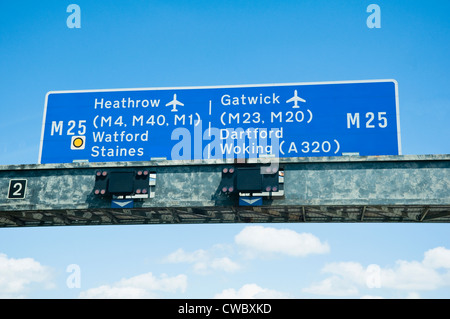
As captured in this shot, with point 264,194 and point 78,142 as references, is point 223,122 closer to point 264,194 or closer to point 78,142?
point 264,194

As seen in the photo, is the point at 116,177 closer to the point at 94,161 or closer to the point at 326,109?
the point at 94,161

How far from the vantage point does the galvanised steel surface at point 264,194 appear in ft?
53.5

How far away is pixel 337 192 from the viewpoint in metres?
16.5

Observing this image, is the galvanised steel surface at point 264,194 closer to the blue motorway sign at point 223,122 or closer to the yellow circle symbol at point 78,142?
the blue motorway sign at point 223,122

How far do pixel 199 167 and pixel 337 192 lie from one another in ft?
12.3

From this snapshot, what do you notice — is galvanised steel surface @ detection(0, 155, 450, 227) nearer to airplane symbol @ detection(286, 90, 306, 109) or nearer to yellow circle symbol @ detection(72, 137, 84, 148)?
yellow circle symbol @ detection(72, 137, 84, 148)

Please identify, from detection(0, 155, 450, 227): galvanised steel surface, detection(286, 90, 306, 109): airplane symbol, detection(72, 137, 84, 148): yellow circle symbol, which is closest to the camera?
detection(0, 155, 450, 227): galvanised steel surface

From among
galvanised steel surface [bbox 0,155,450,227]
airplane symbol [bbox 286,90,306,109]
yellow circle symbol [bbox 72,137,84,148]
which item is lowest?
galvanised steel surface [bbox 0,155,450,227]

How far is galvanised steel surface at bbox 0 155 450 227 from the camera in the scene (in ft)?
53.5

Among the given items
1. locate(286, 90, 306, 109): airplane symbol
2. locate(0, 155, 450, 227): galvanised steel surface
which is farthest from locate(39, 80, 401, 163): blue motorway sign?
locate(0, 155, 450, 227): galvanised steel surface

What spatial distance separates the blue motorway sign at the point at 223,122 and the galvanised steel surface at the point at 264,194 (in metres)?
1.24

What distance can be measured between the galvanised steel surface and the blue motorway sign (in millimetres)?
1236

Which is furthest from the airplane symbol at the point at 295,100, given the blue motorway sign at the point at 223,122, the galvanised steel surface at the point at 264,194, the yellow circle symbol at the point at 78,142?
the yellow circle symbol at the point at 78,142

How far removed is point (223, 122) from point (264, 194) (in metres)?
3.26
